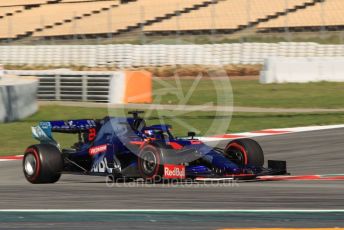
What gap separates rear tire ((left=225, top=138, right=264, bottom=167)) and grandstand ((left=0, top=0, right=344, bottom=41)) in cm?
2598

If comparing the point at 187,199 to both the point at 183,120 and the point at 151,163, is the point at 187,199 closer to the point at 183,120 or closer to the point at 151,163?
the point at 151,163

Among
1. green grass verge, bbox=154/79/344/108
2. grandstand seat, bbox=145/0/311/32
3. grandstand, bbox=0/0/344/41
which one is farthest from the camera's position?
grandstand seat, bbox=145/0/311/32

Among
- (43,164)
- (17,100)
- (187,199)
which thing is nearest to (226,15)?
(17,100)

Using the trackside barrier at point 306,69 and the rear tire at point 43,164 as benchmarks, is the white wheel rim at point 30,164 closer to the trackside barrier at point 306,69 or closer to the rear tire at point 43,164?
the rear tire at point 43,164

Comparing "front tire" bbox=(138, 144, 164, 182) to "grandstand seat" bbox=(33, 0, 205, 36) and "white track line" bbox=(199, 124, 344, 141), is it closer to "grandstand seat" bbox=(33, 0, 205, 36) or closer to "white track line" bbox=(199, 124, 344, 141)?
"white track line" bbox=(199, 124, 344, 141)

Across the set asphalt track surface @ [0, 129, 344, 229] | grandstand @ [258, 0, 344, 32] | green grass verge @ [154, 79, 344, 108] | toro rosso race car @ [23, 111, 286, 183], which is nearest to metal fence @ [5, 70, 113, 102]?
green grass verge @ [154, 79, 344, 108]

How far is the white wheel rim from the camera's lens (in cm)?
1236

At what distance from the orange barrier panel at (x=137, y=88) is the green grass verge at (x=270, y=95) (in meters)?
0.44

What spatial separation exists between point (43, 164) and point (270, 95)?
15162mm

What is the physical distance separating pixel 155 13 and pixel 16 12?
14575 millimetres

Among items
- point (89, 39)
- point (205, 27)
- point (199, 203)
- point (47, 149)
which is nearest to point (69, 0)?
point (89, 39)

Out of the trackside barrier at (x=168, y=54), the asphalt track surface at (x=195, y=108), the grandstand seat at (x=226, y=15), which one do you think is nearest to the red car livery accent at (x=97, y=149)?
the asphalt track surface at (x=195, y=108)

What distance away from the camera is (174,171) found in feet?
36.5

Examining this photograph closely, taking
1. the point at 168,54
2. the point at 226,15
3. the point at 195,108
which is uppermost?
the point at 226,15
